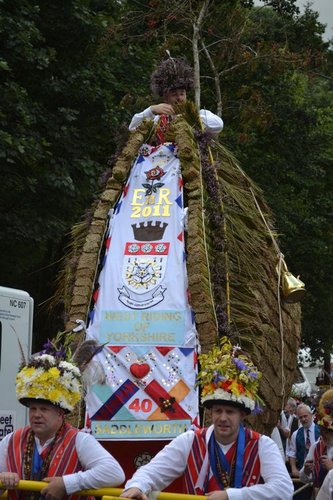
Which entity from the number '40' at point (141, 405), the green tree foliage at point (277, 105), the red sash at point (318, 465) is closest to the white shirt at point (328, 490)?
the number '40' at point (141, 405)

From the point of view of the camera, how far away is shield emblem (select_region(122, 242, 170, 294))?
9.06 metres

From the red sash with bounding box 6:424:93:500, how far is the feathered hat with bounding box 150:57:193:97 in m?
4.66

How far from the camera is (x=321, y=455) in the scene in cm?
1007

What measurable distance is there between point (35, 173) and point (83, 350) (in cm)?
1200

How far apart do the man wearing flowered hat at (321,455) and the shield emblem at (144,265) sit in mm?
1699

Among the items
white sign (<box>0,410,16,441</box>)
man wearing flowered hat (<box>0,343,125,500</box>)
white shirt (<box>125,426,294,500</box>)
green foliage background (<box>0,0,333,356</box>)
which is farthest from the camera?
green foliage background (<box>0,0,333,356</box>)

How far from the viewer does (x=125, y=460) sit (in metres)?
8.80

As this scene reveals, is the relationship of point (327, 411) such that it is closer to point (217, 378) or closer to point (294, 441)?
point (217, 378)

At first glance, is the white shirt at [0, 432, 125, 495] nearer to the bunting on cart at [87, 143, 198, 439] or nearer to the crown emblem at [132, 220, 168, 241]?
the bunting on cart at [87, 143, 198, 439]

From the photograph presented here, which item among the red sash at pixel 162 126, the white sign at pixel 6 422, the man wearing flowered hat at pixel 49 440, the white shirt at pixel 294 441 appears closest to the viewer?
the man wearing flowered hat at pixel 49 440

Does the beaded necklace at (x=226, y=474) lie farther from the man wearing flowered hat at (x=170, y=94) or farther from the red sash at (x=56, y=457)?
the man wearing flowered hat at (x=170, y=94)

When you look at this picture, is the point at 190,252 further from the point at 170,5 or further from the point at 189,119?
the point at 170,5

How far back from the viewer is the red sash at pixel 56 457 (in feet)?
19.8

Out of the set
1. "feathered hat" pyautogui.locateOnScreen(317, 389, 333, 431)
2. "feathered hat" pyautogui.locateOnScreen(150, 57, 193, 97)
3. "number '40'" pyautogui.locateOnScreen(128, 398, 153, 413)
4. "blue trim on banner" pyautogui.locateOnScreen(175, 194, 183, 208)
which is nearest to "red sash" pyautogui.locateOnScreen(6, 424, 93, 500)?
"feathered hat" pyautogui.locateOnScreen(317, 389, 333, 431)
